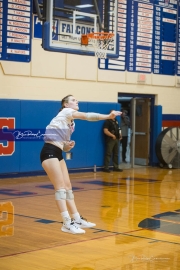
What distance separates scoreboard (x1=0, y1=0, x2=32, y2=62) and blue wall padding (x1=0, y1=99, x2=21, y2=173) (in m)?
1.24

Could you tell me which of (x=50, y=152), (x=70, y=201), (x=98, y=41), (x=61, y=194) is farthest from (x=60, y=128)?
(x=98, y=41)

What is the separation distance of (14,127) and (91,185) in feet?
9.26

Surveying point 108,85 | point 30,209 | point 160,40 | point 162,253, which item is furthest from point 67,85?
point 162,253

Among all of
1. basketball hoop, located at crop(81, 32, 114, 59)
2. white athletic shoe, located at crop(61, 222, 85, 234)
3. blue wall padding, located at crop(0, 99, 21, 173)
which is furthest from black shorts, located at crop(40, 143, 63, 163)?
blue wall padding, located at crop(0, 99, 21, 173)

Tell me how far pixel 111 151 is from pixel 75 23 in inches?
200

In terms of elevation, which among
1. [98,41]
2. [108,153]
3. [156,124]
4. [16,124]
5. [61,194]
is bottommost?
[108,153]

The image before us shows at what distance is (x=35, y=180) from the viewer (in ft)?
49.3

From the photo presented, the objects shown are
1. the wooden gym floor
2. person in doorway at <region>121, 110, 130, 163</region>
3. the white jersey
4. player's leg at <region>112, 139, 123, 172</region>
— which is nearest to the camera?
the wooden gym floor

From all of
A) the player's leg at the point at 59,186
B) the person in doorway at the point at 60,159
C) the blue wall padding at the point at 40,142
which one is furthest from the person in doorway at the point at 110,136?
the player's leg at the point at 59,186

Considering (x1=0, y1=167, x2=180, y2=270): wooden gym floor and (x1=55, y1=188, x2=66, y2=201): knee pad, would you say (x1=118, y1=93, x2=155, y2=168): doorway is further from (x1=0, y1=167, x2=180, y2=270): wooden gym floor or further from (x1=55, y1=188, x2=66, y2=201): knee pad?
(x1=55, y1=188, x2=66, y2=201): knee pad

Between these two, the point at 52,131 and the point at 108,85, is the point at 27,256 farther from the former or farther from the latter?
the point at 108,85

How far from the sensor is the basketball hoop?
1361cm

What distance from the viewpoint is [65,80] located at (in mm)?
16406

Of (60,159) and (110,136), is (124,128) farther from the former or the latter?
(60,159)
